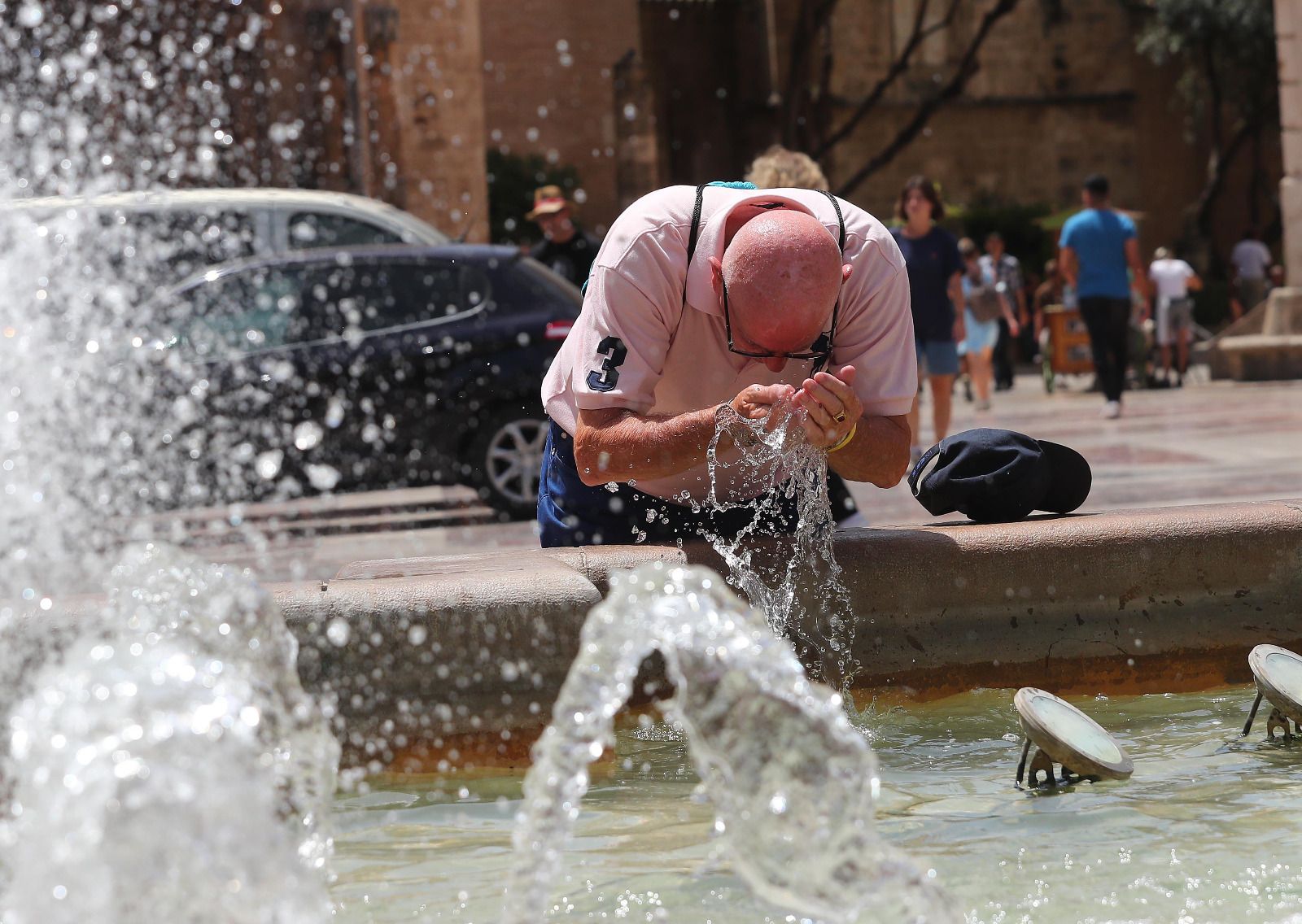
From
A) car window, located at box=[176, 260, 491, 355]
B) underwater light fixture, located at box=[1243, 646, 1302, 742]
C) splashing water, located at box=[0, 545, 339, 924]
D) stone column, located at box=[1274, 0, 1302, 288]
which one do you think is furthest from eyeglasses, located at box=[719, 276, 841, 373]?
stone column, located at box=[1274, 0, 1302, 288]

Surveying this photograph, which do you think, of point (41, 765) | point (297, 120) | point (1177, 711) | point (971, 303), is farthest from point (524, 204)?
point (41, 765)

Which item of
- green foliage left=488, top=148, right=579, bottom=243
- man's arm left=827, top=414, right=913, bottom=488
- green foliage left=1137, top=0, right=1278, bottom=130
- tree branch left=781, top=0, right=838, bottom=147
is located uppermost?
green foliage left=1137, top=0, right=1278, bottom=130

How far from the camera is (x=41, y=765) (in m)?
2.19

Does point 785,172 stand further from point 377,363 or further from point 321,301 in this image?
point 321,301

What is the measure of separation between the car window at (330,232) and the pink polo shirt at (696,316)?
27.8 feet

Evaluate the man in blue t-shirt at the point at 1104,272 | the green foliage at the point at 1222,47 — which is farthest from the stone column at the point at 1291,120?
the green foliage at the point at 1222,47

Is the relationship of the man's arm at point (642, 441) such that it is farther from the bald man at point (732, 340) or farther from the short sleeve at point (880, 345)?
the short sleeve at point (880, 345)

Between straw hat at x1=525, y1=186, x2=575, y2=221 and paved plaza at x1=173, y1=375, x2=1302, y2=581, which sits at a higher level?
straw hat at x1=525, y1=186, x2=575, y2=221

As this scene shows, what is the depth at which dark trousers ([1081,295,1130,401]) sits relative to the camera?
13.7 meters

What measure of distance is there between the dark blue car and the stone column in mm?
9371

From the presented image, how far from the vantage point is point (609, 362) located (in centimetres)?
378

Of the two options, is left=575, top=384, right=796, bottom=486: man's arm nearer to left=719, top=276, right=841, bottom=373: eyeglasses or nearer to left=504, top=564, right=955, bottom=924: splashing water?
left=719, top=276, right=841, bottom=373: eyeglasses

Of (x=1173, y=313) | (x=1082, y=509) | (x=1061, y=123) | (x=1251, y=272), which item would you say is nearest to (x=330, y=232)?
Result: (x=1082, y=509)

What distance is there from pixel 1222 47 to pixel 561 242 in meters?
28.7
